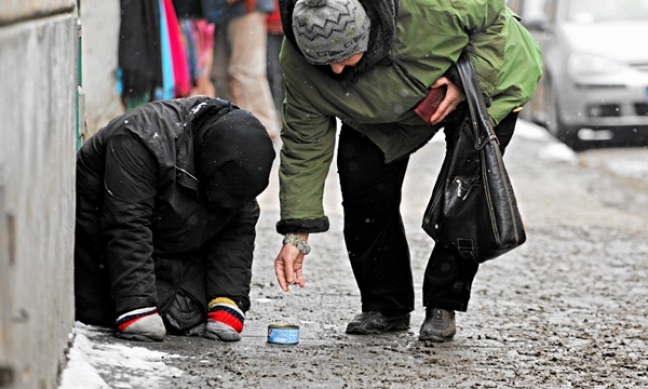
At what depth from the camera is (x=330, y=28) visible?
12.9ft

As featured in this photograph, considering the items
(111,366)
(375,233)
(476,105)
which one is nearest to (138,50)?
(375,233)

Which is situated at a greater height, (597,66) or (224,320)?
(597,66)

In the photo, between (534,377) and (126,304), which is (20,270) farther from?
(534,377)

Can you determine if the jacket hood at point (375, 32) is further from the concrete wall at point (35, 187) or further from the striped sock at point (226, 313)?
the striped sock at point (226, 313)

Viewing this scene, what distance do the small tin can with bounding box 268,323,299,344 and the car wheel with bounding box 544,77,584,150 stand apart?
26.8ft

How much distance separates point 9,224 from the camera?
2.31 meters

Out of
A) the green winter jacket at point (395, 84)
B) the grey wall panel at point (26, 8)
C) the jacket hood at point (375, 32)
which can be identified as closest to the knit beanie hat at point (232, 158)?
the green winter jacket at point (395, 84)

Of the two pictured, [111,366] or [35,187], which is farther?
[111,366]

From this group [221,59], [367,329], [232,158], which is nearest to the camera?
[232,158]

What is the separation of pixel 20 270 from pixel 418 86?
2.06 meters

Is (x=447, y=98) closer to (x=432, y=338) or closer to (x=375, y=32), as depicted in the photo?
(x=375, y=32)

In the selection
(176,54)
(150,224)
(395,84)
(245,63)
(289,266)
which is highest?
(395,84)

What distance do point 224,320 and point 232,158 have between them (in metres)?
0.65

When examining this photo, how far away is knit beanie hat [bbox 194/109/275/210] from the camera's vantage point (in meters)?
4.21
